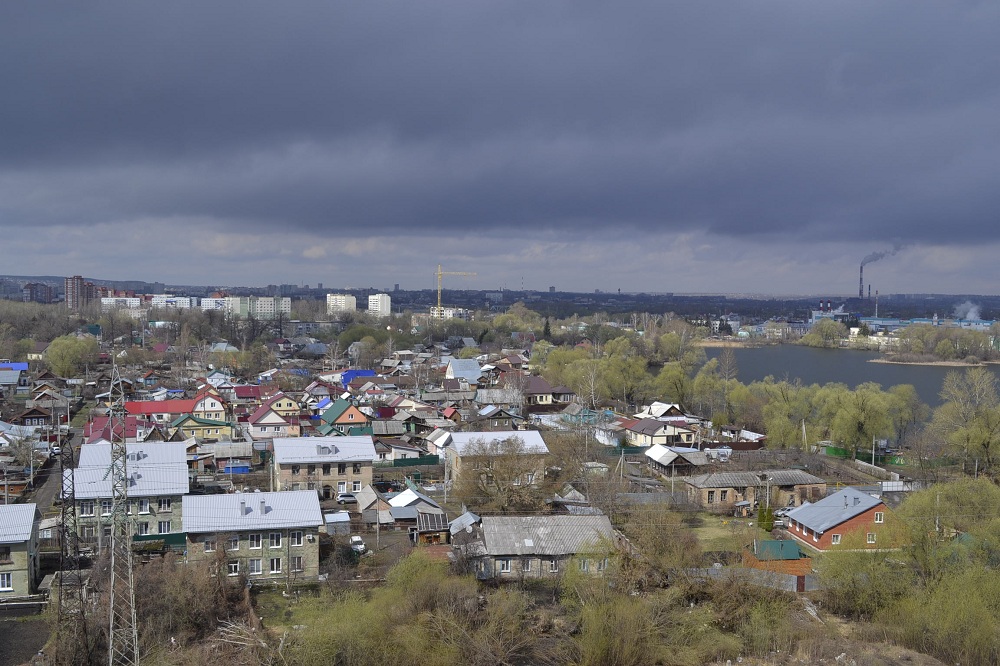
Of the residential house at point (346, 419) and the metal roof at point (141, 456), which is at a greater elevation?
the metal roof at point (141, 456)

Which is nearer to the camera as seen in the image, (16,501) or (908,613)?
(908,613)

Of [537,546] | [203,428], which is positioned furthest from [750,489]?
[203,428]

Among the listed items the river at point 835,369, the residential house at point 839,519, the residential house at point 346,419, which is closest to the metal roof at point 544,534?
the residential house at point 839,519

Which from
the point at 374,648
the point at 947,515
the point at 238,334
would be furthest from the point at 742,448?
the point at 238,334

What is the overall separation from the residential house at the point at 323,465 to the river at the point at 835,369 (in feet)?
48.0

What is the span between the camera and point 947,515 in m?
8.15

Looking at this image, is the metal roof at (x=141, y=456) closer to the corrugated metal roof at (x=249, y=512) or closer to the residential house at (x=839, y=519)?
the corrugated metal roof at (x=249, y=512)

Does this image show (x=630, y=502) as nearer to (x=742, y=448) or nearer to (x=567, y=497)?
(x=567, y=497)

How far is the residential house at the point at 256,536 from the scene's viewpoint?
760 centimetres

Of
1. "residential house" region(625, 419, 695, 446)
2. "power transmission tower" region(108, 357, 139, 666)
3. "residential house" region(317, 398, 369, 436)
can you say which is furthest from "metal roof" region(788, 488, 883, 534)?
"residential house" region(317, 398, 369, 436)

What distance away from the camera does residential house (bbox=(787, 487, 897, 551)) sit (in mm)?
8852

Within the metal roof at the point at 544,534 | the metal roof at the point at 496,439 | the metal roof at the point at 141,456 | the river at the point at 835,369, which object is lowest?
the river at the point at 835,369

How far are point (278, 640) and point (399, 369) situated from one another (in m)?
19.8

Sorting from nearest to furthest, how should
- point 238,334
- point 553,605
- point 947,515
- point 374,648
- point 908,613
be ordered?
point 374,648 → point 908,613 → point 553,605 → point 947,515 → point 238,334
